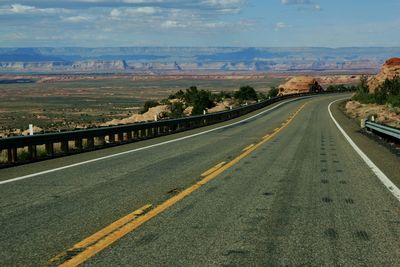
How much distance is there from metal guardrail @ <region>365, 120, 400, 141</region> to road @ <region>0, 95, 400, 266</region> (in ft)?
14.5

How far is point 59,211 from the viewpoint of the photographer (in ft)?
25.1

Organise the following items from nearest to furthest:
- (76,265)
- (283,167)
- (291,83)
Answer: (76,265) → (283,167) → (291,83)

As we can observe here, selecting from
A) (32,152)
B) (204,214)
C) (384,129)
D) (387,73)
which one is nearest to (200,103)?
(387,73)

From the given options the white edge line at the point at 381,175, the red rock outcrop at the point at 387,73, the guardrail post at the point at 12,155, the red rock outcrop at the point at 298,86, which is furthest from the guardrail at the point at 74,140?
the red rock outcrop at the point at 298,86

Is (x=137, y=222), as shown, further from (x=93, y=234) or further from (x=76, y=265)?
(x=76, y=265)

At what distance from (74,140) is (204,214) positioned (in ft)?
33.3

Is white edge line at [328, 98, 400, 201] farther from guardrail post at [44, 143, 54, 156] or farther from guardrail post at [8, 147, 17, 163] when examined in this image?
guardrail post at [8, 147, 17, 163]

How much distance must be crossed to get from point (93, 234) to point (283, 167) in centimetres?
691

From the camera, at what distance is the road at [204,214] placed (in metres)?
5.63

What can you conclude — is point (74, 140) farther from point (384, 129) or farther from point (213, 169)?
point (384, 129)

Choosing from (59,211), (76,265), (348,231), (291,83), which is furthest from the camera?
(291,83)

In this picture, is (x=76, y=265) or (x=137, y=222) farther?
(x=137, y=222)

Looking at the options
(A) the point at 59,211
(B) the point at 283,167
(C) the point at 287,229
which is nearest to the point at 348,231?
(C) the point at 287,229

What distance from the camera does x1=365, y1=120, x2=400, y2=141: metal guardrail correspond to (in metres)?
17.6
